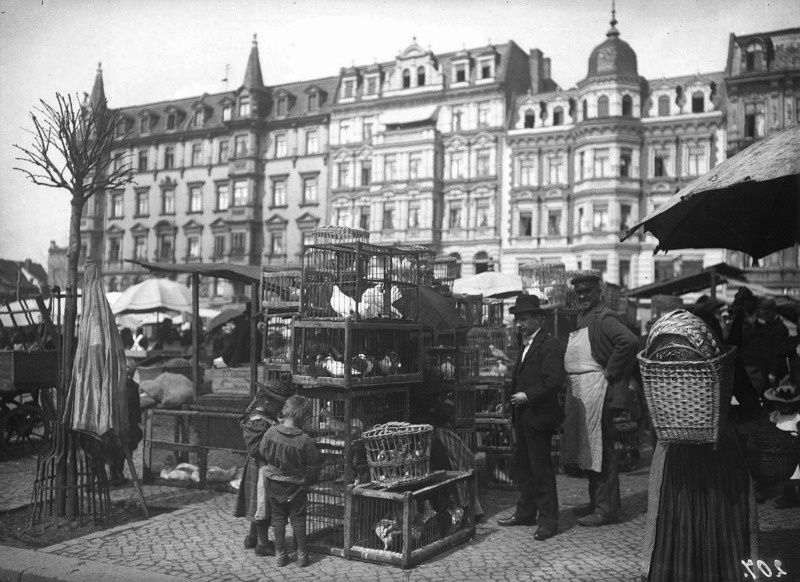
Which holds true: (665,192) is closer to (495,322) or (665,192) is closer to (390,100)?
(390,100)

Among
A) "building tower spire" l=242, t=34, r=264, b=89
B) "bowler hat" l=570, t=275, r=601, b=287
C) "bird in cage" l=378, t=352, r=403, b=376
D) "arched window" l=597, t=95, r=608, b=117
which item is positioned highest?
"building tower spire" l=242, t=34, r=264, b=89

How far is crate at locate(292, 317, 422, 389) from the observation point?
616 cm

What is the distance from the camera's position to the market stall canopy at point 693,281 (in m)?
15.5

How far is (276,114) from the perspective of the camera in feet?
165

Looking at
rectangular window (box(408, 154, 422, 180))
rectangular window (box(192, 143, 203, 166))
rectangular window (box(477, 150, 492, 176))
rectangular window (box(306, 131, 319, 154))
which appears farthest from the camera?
rectangular window (box(192, 143, 203, 166))

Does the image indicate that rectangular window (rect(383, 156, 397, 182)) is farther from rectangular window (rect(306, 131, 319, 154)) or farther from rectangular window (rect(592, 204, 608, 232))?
rectangular window (rect(592, 204, 608, 232))

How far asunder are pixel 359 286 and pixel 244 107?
155 feet

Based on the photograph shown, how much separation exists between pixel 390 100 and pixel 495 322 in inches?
1288

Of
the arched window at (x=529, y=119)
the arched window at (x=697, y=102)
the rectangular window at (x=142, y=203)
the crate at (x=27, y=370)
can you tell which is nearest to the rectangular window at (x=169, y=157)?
the rectangular window at (x=142, y=203)

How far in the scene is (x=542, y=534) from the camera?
641 cm

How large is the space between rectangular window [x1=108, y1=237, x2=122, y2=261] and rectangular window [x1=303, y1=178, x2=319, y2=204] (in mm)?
16020

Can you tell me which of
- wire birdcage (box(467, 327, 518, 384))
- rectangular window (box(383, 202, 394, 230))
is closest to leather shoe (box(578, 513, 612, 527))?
wire birdcage (box(467, 327, 518, 384))

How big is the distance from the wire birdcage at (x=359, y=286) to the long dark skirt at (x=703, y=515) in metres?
2.91

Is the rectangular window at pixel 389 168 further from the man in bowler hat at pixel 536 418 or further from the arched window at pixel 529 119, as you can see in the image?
the man in bowler hat at pixel 536 418
